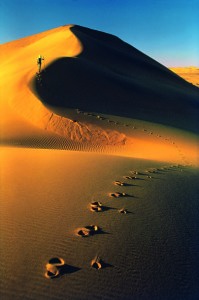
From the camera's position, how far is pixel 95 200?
5293 mm

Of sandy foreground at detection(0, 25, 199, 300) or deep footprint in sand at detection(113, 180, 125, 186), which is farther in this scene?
deep footprint in sand at detection(113, 180, 125, 186)

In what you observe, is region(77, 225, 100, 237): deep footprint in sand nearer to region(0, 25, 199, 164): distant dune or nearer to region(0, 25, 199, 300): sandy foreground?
region(0, 25, 199, 300): sandy foreground

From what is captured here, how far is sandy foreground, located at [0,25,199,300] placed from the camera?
10.1ft

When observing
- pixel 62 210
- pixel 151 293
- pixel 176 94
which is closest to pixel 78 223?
pixel 62 210

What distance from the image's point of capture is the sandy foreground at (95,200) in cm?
308

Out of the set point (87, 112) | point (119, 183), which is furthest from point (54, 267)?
point (87, 112)

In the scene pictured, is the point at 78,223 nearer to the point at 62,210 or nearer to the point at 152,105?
the point at 62,210

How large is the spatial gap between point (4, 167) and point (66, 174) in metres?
1.83

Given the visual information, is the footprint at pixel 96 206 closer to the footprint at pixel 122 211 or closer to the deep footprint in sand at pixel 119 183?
the footprint at pixel 122 211

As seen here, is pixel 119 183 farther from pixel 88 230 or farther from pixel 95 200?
pixel 88 230

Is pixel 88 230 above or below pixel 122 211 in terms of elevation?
below

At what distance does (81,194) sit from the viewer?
555 centimetres

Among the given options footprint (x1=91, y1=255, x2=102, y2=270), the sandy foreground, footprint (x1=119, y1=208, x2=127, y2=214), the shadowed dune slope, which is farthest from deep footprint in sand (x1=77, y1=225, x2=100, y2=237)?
the shadowed dune slope

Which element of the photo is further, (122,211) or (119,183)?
(119,183)
